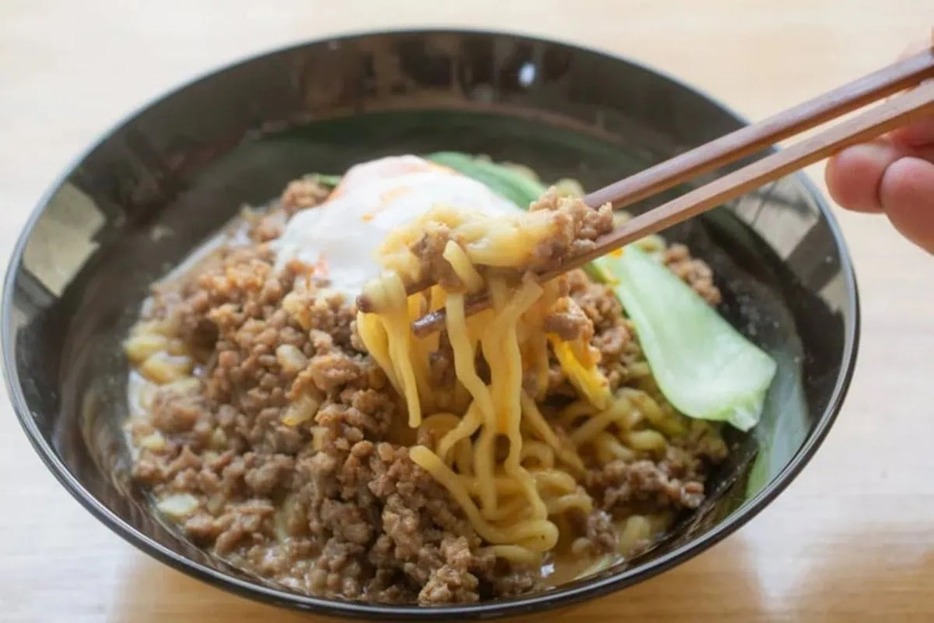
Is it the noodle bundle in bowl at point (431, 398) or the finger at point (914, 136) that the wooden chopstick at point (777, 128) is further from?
the finger at point (914, 136)

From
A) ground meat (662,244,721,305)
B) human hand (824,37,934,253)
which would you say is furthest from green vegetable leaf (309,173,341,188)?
human hand (824,37,934,253)

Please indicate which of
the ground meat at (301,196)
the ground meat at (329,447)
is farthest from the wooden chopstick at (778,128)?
the ground meat at (301,196)

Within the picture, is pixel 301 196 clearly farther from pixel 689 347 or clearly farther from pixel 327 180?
pixel 689 347

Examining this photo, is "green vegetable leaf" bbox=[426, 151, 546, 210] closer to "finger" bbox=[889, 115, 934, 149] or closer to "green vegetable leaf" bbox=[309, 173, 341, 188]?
"green vegetable leaf" bbox=[309, 173, 341, 188]

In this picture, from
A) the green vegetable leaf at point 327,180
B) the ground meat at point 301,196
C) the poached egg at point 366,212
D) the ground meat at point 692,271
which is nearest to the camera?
the poached egg at point 366,212

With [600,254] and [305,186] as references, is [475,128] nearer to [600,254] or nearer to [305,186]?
[305,186]

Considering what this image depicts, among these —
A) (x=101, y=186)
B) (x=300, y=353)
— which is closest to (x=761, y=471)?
(x=300, y=353)

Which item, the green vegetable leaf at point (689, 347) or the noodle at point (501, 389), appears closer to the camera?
the noodle at point (501, 389)
